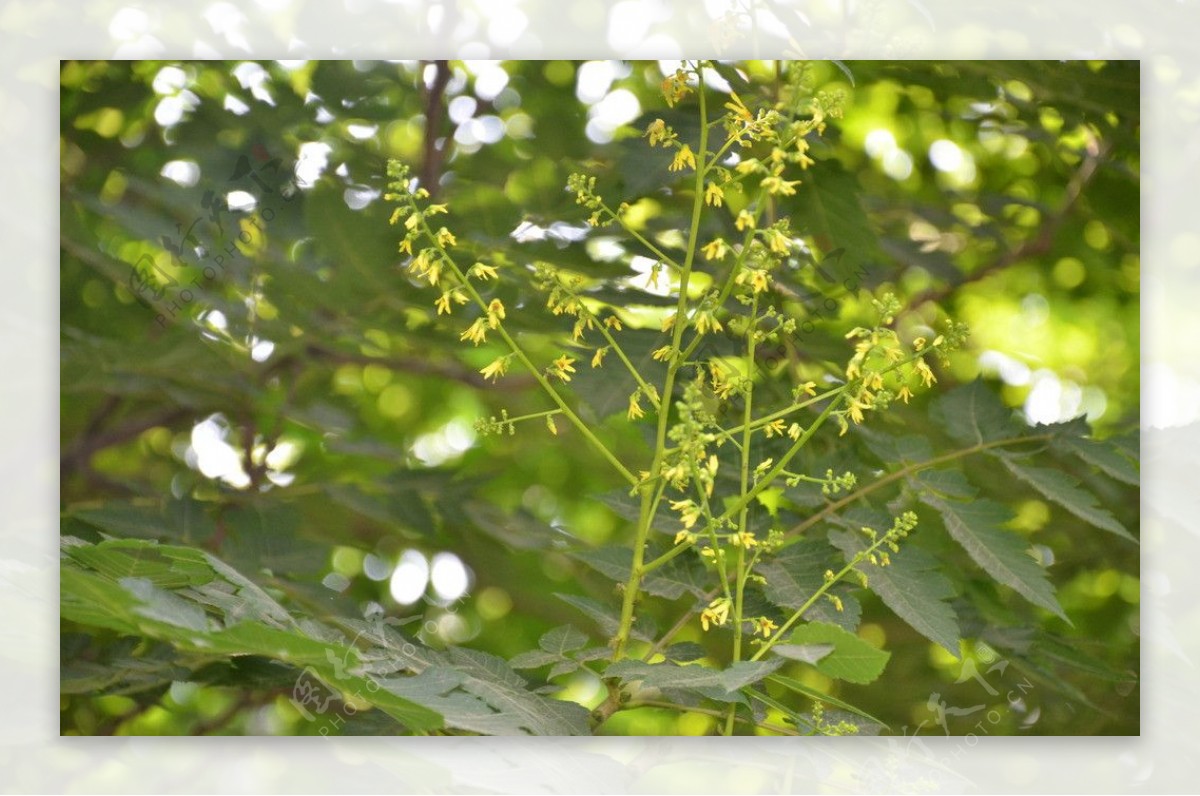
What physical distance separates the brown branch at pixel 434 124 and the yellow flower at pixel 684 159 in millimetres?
249

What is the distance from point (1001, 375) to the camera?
4.27 ft

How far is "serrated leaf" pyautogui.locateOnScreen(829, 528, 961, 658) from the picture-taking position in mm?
1147

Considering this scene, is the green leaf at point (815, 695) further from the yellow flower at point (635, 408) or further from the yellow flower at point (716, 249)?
the yellow flower at point (716, 249)

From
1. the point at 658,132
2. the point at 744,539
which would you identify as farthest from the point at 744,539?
the point at 658,132

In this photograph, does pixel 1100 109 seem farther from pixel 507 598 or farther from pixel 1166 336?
pixel 507 598

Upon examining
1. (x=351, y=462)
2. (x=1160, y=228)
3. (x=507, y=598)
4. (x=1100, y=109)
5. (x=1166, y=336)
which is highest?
(x=1100, y=109)

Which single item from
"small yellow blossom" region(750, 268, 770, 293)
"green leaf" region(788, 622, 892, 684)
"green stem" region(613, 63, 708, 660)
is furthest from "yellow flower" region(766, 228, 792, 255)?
"green leaf" region(788, 622, 892, 684)

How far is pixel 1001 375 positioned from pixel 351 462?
711mm

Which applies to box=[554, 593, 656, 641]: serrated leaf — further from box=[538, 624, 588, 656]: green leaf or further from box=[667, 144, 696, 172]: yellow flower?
box=[667, 144, 696, 172]: yellow flower

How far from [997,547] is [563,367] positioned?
1.54ft

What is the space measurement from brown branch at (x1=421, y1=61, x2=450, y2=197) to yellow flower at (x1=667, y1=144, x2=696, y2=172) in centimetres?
25

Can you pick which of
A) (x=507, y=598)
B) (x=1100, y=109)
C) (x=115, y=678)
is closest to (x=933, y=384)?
(x=1100, y=109)

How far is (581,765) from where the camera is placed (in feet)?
4.19

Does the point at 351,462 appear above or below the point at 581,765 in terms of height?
above
